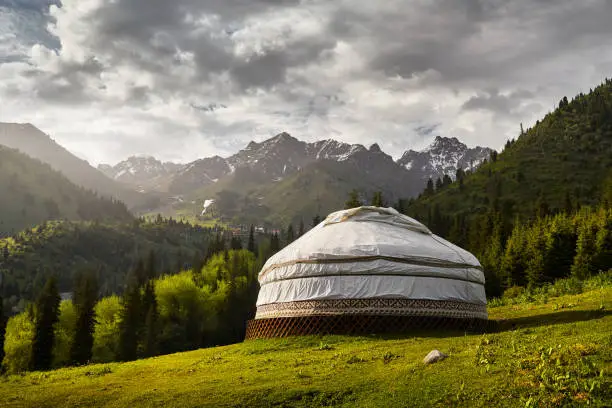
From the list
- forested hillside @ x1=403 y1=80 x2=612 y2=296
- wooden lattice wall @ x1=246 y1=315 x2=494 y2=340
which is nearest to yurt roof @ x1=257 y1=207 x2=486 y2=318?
wooden lattice wall @ x1=246 y1=315 x2=494 y2=340

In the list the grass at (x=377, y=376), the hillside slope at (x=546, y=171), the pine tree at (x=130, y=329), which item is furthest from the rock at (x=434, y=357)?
the hillside slope at (x=546, y=171)

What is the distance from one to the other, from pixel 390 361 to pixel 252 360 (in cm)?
481

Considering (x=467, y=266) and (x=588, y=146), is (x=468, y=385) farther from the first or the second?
(x=588, y=146)

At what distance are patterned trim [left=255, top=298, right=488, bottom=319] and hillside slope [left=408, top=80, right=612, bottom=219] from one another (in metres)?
75.6

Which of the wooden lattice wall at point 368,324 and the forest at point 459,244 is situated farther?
the forest at point 459,244

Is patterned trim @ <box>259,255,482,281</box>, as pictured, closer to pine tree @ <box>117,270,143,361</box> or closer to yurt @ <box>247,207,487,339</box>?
yurt @ <box>247,207,487,339</box>

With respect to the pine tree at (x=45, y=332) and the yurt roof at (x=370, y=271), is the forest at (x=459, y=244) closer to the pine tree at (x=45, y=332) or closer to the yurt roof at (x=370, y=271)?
the pine tree at (x=45, y=332)

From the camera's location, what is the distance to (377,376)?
11445 millimetres

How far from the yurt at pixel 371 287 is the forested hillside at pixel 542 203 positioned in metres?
25.2

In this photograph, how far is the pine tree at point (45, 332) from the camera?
122 feet

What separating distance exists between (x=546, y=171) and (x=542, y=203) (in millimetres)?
40814

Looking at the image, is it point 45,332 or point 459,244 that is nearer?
point 45,332

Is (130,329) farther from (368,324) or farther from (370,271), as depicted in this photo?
(370,271)

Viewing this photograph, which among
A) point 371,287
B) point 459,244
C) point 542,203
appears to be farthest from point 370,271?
point 542,203
